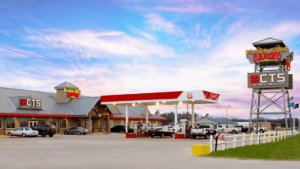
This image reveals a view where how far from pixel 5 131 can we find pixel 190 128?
24.1m

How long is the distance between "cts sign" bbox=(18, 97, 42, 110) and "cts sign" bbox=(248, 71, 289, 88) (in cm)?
2963

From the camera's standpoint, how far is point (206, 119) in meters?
108

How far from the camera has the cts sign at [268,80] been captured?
45906 millimetres

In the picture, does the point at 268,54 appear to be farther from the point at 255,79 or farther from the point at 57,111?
the point at 57,111

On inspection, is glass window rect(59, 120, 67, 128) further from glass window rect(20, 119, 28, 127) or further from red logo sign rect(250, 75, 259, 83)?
red logo sign rect(250, 75, 259, 83)

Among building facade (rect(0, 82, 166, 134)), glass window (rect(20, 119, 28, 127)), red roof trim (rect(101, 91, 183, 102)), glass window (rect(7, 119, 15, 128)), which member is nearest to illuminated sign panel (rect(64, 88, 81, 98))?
building facade (rect(0, 82, 166, 134))

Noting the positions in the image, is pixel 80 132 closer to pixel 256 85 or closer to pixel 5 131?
pixel 5 131

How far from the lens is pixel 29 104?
162 ft

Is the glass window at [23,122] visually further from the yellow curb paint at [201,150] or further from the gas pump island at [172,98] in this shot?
the yellow curb paint at [201,150]

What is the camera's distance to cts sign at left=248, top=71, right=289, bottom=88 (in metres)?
45.9

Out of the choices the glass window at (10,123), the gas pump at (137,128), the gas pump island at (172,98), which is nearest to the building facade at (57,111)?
the glass window at (10,123)

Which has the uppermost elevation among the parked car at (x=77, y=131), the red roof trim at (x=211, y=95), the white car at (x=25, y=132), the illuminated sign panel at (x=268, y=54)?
the illuminated sign panel at (x=268, y=54)

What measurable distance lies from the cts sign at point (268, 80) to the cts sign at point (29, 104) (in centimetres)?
2963

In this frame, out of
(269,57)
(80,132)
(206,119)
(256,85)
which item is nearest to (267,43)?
(269,57)
